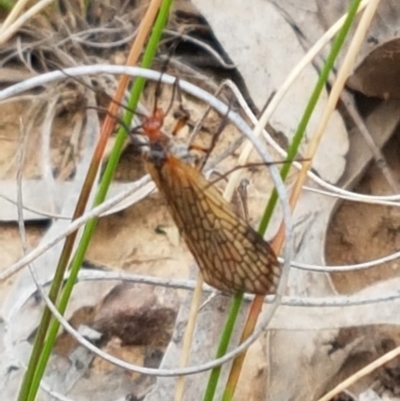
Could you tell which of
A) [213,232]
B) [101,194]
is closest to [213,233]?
[213,232]

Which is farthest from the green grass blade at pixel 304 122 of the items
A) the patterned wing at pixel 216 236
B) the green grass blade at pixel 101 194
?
the green grass blade at pixel 101 194

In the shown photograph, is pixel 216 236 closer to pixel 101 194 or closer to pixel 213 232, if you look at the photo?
pixel 213 232

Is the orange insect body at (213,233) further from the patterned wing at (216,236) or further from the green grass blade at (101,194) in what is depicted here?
the green grass blade at (101,194)

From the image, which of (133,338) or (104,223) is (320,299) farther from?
(104,223)

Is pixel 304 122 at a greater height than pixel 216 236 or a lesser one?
greater

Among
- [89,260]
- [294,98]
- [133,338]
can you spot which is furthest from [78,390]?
[294,98]

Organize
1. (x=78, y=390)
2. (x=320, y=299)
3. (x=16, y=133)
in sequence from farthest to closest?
1. (x=16, y=133)
2. (x=78, y=390)
3. (x=320, y=299)

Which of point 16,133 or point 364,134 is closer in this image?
point 364,134

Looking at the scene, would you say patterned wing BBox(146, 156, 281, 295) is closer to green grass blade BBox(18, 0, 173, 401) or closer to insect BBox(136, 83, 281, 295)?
insect BBox(136, 83, 281, 295)
